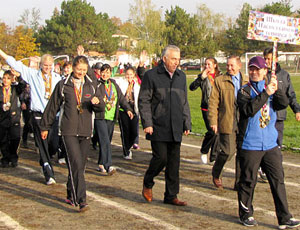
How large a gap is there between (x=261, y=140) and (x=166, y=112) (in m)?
1.49

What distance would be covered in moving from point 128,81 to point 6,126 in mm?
2598

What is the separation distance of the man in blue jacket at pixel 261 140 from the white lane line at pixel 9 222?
102 inches

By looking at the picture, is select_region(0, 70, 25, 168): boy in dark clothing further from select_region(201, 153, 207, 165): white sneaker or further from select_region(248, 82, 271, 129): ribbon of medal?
select_region(248, 82, 271, 129): ribbon of medal

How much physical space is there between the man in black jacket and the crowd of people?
0.04 ft

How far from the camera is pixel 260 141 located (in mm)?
5352

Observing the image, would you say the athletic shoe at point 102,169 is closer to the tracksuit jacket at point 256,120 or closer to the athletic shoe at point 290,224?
the tracksuit jacket at point 256,120

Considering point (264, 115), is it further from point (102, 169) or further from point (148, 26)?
point (148, 26)

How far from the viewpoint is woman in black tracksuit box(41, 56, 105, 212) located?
20.5 feet

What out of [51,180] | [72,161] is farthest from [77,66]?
[51,180]

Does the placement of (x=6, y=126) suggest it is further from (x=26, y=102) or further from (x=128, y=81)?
(x=128, y=81)

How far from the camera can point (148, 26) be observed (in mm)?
69438

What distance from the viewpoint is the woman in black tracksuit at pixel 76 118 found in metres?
6.25

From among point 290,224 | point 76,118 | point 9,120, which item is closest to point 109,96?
point 9,120

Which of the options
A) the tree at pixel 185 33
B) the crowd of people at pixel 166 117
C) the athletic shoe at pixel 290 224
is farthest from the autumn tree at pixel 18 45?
the athletic shoe at pixel 290 224
